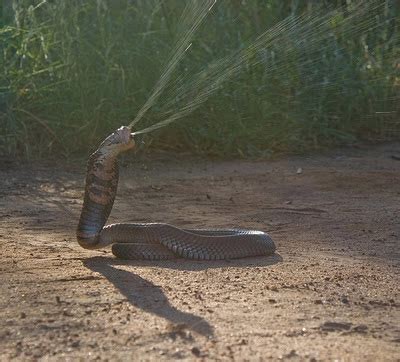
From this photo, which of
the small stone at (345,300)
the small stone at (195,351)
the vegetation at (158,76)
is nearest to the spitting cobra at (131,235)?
the small stone at (345,300)

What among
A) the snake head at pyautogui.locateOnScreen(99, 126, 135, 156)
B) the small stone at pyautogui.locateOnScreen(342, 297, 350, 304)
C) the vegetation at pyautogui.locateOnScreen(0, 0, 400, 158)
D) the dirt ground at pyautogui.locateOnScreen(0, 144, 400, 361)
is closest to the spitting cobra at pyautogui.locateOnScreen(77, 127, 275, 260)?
the snake head at pyautogui.locateOnScreen(99, 126, 135, 156)

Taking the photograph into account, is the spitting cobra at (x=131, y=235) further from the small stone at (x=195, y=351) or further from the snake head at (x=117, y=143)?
the small stone at (x=195, y=351)

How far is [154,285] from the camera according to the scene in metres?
6.23

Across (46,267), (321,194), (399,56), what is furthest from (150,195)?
(399,56)

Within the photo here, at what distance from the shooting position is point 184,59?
39.1 feet

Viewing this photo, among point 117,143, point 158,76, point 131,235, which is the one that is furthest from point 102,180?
point 158,76

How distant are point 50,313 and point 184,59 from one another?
670 centimetres

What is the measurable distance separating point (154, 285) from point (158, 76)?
5955 mm

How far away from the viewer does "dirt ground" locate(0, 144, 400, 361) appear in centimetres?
505

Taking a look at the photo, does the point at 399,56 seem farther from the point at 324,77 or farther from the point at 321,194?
the point at 321,194

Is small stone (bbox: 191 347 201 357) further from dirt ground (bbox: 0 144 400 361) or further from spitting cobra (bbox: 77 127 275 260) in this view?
spitting cobra (bbox: 77 127 275 260)

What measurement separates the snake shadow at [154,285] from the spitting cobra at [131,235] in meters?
0.07

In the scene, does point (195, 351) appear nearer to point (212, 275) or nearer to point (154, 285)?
point (154, 285)

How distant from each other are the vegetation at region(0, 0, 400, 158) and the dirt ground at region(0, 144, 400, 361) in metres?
0.69
